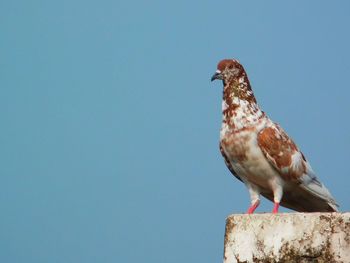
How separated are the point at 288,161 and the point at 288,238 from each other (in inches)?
71.4

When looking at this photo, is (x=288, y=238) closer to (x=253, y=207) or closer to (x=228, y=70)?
(x=253, y=207)

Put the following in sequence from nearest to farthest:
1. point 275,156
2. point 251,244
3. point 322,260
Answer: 1. point 322,260
2. point 251,244
3. point 275,156

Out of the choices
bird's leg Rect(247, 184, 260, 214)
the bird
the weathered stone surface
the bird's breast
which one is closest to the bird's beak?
the bird

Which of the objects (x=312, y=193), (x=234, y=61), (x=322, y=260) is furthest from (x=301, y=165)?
(x=322, y=260)

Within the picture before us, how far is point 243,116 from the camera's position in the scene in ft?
27.9

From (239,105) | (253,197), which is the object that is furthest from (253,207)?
(239,105)

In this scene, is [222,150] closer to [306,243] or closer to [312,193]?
[312,193]

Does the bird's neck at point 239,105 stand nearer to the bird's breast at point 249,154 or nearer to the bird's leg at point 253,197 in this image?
the bird's breast at point 249,154

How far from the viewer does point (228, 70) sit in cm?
877

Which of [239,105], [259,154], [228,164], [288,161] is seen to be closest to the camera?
[259,154]

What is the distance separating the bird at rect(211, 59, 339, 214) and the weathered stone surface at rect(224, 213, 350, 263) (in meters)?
1.04

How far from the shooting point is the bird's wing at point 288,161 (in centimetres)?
834

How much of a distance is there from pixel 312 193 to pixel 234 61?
72.9 inches

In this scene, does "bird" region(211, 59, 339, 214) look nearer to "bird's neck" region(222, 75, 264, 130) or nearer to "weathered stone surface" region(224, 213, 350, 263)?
"bird's neck" region(222, 75, 264, 130)
